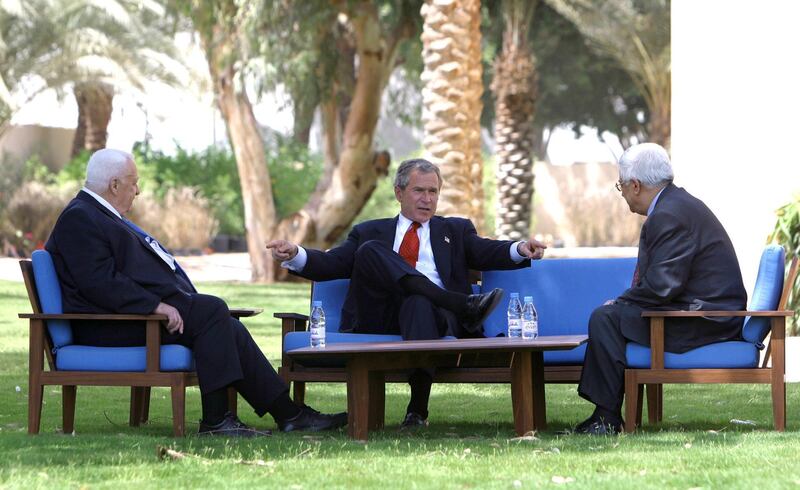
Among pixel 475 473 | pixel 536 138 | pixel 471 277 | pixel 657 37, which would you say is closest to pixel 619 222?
pixel 657 37

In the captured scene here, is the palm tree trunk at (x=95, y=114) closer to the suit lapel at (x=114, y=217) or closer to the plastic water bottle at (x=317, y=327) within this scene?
the suit lapel at (x=114, y=217)

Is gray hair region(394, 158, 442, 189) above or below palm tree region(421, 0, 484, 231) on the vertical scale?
below

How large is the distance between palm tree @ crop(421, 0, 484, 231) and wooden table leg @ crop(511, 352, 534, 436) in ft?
35.5

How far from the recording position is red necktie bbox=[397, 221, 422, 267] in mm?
8141

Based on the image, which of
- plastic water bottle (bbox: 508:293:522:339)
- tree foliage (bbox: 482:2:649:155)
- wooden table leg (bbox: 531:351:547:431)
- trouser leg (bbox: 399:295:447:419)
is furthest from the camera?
tree foliage (bbox: 482:2:649:155)

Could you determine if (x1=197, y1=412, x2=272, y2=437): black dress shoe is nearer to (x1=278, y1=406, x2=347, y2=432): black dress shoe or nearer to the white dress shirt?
(x1=278, y1=406, x2=347, y2=432): black dress shoe

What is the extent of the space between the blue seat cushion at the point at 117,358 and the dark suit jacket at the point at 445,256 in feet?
4.18

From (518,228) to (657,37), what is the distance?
20.5ft

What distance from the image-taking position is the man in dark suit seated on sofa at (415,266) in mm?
7496

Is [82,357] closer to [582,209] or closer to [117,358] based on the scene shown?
[117,358]

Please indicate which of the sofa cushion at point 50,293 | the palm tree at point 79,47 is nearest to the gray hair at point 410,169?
the sofa cushion at point 50,293

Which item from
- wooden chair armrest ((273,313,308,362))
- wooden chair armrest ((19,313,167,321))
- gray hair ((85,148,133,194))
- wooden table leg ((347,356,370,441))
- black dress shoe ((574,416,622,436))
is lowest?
black dress shoe ((574,416,622,436))

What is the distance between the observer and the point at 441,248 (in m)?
8.06

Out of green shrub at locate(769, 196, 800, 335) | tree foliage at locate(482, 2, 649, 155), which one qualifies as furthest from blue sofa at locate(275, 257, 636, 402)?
tree foliage at locate(482, 2, 649, 155)
